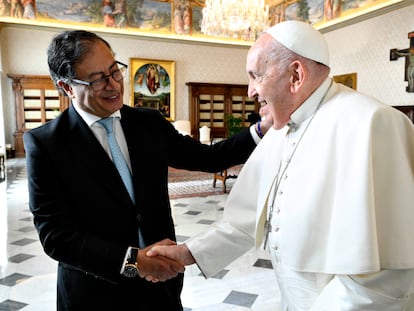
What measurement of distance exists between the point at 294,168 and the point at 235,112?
1362 cm

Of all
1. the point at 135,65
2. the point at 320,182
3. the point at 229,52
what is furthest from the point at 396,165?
the point at 229,52

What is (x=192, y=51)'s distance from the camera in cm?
1425

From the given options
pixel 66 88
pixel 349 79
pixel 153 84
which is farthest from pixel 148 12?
pixel 66 88

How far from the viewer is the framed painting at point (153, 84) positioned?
1347 cm

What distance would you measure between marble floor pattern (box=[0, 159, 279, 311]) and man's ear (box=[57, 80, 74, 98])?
2.13 m

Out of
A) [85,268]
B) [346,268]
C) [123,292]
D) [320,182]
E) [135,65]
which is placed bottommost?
[123,292]

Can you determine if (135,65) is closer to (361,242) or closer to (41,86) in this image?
(41,86)

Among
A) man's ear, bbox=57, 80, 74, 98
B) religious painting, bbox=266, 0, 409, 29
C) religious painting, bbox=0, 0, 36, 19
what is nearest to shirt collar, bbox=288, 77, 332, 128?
man's ear, bbox=57, 80, 74, 98

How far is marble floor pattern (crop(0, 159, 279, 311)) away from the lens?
9.91ft

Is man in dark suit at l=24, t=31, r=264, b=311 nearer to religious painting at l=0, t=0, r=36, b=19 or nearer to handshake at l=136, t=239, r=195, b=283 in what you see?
handshake at l=136, t=239, r=195, b=283

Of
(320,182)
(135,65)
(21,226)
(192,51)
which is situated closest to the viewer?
(320,182)

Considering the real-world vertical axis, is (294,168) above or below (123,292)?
above

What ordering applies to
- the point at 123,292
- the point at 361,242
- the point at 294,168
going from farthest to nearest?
the point at 123,292, the point at 294,168, the point at 361,242

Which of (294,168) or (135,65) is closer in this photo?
(294,168)
